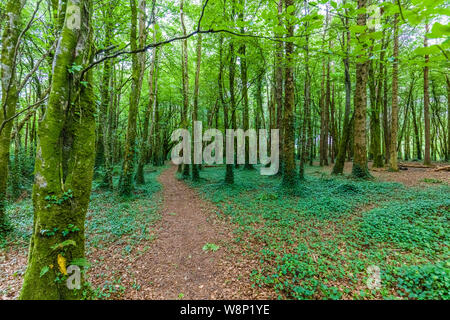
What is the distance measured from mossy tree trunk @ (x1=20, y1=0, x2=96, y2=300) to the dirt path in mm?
1514

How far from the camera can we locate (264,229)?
5168 millimetres

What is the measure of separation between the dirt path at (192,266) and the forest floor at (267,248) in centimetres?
2

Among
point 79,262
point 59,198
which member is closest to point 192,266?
point 79,262

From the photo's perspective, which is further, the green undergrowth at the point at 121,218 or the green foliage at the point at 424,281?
the green undergrowth at the point at 121,218

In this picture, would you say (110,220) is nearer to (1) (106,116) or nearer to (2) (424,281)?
(1) (106,116)

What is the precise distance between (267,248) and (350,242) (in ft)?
6.36

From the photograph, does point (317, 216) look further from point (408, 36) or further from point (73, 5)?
point (408, 36)

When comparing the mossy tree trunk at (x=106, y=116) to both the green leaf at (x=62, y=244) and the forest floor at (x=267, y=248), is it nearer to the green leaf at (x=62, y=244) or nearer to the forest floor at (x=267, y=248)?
the forest floor at (x=267, y=248)

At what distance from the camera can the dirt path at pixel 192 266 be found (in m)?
3.35

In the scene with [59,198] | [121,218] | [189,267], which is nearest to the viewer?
[59,198]

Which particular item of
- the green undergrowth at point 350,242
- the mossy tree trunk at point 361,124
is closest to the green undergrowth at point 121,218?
the green undergrowth at point 350,242

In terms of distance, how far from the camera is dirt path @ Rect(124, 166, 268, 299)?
132 inches

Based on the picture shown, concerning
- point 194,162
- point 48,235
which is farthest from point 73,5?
point 194,162

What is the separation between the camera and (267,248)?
429 centimetres
